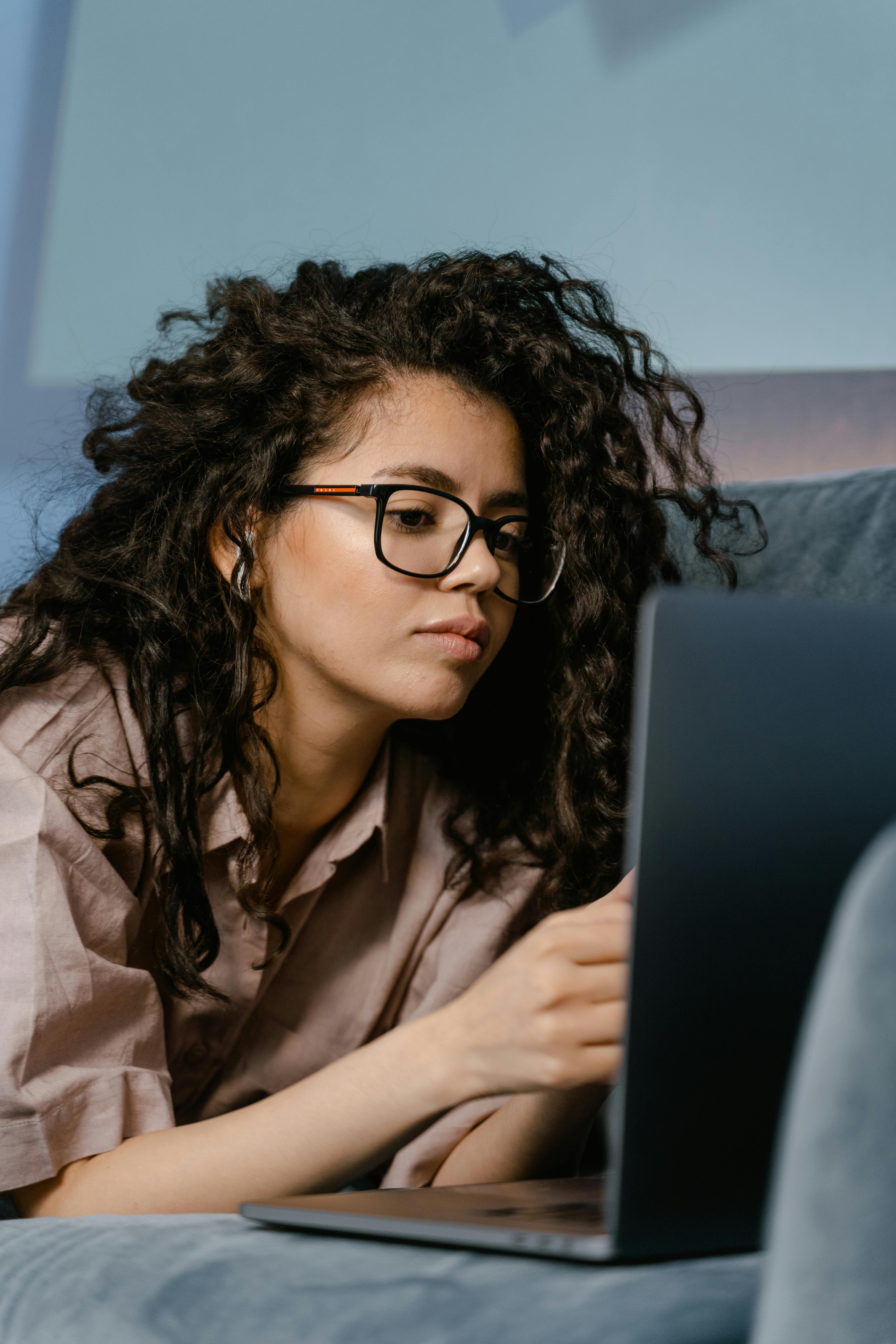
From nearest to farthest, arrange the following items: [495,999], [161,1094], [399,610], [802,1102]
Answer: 1. [802,1102]
2. [495,999]
3. [161,1094]
4. [399,610]

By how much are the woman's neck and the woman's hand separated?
0.53 meters

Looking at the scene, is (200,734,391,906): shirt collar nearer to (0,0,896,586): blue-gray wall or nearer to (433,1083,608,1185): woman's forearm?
(433,1083,608,1185): woman's forearm

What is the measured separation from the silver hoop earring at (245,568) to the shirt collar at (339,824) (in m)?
0.20

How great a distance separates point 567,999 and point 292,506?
0.66 metres

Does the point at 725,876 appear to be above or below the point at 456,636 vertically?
below

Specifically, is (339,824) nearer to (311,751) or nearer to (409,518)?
(311,751)

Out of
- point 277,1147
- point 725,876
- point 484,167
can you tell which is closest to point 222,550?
point 277,1147

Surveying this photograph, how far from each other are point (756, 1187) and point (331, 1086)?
38 centimetres

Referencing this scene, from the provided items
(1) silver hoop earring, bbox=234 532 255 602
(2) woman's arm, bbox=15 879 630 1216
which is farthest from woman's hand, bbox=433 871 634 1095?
(1) silver hoop earring, bbox=234 532 255 602

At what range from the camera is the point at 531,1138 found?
3.51ft

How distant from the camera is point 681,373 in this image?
1.79m

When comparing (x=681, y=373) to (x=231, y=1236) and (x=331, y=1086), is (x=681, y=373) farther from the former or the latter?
(x=231, y=1236)

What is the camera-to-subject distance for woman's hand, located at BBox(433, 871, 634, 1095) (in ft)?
2.22

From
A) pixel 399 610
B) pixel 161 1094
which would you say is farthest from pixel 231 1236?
pixel 399 610
